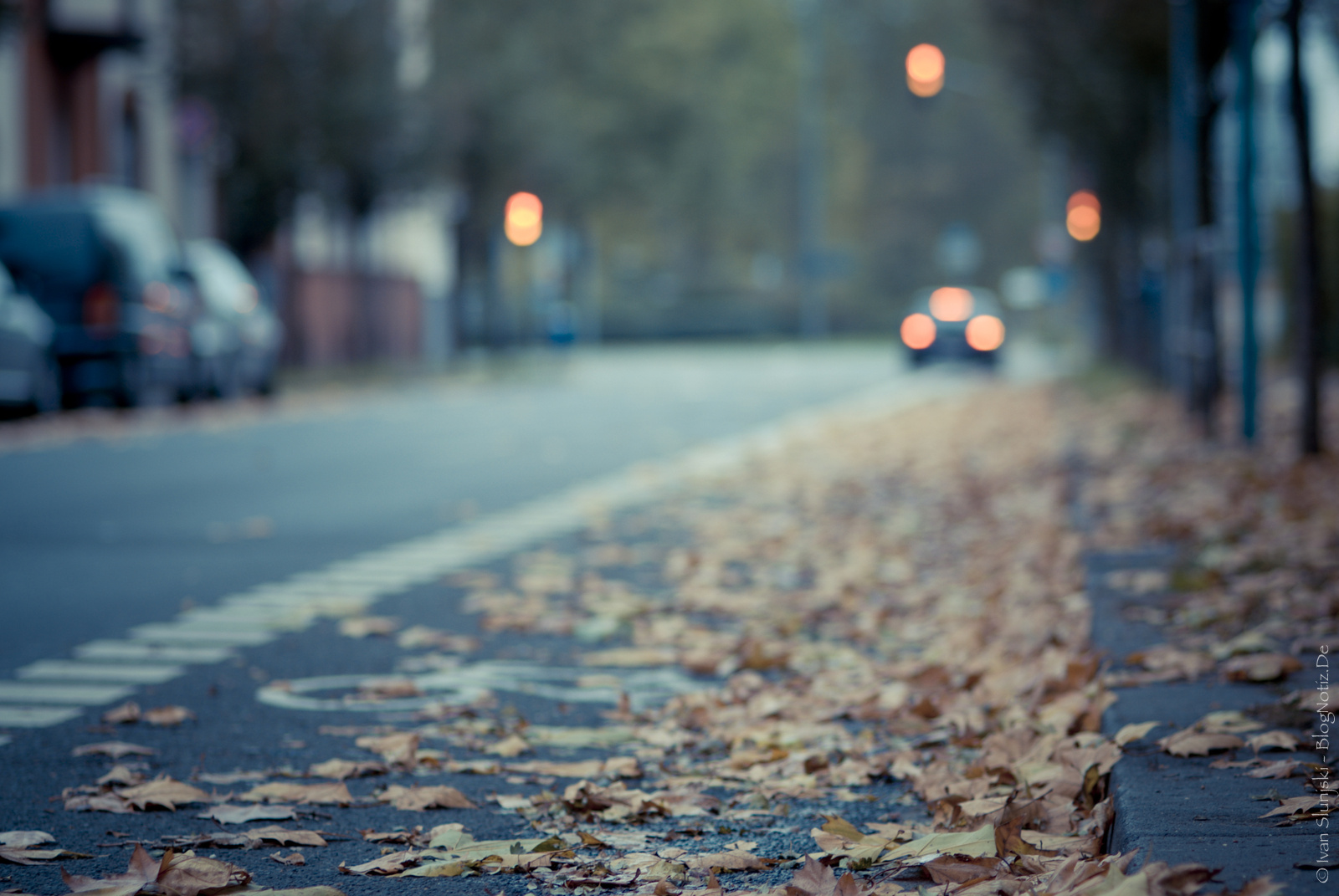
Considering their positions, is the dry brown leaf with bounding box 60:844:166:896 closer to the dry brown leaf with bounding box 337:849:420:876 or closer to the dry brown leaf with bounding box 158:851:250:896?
the dry brown leaf with bounding box 158:851:250:896

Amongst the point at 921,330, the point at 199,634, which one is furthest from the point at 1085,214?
the point at 199,634

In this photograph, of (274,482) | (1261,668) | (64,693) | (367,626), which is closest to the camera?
(1261,668)

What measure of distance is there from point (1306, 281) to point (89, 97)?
2357 cm

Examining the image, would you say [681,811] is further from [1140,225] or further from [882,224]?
[882,224]

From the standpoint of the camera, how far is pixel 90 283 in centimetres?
2100

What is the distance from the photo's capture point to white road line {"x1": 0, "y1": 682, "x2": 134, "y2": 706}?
591cm

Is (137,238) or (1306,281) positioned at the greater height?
(137,238)

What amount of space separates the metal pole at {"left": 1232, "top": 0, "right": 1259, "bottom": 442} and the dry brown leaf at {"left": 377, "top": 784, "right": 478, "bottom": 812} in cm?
963

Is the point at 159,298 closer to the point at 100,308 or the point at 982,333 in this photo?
the point at 100,308

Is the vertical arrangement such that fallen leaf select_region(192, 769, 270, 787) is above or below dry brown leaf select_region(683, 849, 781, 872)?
above

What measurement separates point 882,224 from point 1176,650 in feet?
264

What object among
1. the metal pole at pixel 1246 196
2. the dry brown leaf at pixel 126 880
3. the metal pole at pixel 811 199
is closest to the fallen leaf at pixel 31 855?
the dry brown leaf at pixel 126 880

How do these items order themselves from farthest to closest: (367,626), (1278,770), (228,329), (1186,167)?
(228,329) → (1186,167) → (367,626) → (1278,770)

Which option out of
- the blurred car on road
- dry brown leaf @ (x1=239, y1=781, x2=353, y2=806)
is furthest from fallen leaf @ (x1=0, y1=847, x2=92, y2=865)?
the blurred car on road
